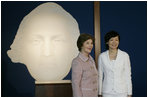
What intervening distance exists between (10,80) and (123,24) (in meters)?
2.13

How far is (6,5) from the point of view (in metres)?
3.72

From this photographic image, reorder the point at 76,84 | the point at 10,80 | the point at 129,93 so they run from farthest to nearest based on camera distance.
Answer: the point at 10,80, the point at 129,93, the point at 76,84

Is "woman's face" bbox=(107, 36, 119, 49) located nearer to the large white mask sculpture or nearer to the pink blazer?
the pink blazer

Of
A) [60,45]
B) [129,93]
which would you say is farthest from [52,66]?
[129,93]

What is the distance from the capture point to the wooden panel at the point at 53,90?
2588 millimetres

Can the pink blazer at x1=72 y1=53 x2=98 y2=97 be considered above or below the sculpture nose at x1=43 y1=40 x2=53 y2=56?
below

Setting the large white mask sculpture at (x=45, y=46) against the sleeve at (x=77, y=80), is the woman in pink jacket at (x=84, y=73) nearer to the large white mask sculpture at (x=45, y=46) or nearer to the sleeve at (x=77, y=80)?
the sleeve at (x=77, y=80)

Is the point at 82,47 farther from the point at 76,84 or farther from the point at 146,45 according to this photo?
the point at 146,45

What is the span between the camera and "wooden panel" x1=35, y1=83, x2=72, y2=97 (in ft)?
8.49

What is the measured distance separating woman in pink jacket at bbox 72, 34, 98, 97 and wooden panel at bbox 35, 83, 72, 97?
0.53 metres

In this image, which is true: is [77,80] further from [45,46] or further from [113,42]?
[45,46]

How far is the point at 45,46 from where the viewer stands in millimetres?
3648

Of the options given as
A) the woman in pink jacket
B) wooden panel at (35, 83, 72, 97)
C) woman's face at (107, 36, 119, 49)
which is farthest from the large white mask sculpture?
the woman in pink jacket

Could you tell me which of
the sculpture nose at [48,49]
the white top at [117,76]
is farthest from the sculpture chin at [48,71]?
the white top at [117,76]
